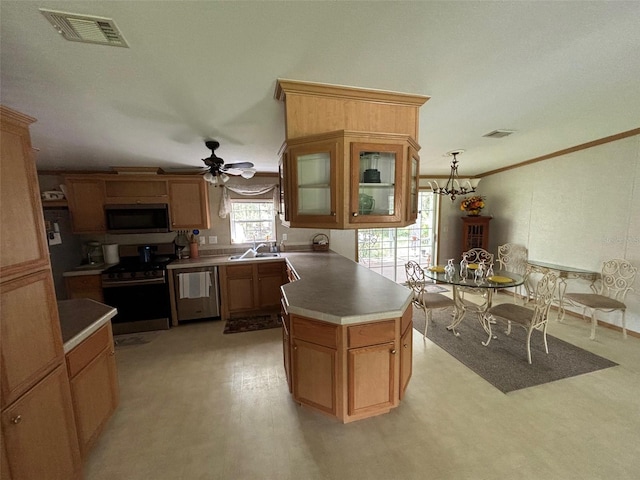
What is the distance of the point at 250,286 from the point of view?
3896mm

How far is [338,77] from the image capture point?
67.0 inches

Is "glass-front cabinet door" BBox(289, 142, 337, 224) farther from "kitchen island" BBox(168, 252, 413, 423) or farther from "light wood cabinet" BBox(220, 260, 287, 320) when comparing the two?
"light wood cabinet" BBox(220, 260, 287, 320)

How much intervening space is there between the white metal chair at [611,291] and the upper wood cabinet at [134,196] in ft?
17.4

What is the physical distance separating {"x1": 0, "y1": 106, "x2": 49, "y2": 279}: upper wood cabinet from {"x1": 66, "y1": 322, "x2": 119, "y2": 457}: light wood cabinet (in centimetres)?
67

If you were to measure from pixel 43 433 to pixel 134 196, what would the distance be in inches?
127

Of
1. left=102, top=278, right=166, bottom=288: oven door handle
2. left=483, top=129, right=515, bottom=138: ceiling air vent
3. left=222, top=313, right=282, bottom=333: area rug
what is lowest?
left=222, top=313, right=282, bottom=333: area rug

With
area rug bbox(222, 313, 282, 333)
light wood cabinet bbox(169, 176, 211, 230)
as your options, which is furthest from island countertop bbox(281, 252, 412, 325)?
light wood cabinet bbox(169, 176, 211, 230)

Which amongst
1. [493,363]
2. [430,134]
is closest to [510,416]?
[493,363]

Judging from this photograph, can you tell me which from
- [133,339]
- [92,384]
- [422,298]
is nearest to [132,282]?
[133,339]

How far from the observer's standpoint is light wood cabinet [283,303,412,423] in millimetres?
1746

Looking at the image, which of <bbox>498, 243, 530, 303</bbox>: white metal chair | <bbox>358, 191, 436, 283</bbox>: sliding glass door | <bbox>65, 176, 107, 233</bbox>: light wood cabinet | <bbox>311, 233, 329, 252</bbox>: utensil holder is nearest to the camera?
<bbox>65, 176, 107, 233</bbox>: light wood cabinet

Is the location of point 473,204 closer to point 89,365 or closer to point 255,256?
point 255,256

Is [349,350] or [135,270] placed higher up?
[135,270]

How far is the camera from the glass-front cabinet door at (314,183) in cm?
194
